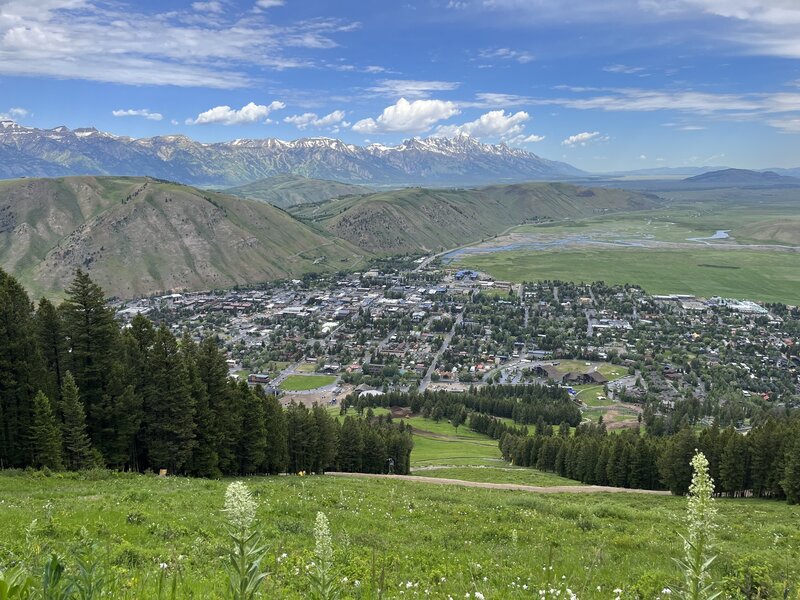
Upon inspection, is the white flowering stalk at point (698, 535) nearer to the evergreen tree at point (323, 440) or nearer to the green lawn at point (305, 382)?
the evergreen tree at point (323, 440)

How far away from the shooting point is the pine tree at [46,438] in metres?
33.1

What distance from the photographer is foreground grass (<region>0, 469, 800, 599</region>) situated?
10.5 meters

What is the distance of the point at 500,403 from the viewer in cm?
14638

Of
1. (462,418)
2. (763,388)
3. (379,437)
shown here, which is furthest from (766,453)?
(763,388)

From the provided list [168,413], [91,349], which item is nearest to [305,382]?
[168,413]

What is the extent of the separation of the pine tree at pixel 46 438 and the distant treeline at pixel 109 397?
7 centimetres

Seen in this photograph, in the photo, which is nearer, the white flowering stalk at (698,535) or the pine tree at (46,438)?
the white flowering stalk at (698,535)

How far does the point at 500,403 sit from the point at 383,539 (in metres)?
135

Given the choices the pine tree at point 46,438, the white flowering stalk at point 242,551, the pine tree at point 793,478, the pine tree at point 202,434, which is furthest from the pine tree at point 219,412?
the pine tree at point 793,478

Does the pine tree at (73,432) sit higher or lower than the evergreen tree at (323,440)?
higher

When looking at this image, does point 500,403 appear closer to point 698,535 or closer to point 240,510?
point 698,535

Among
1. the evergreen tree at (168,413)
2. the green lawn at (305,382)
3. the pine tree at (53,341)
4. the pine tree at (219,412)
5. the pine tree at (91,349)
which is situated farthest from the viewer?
the green lawn at (305,382)

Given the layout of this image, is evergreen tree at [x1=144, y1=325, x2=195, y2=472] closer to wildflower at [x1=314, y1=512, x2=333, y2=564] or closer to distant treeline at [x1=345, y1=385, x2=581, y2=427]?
wildflower at [x1=314, y1=512, x2=333, y2=564]

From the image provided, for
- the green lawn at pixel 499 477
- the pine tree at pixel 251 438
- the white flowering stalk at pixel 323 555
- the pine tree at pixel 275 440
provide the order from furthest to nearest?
1. the green lawn at pixel 499 477
2. the pine tree at pixel 275 440
3. the pine tree at pixel 251 438
4. the white flowering stalk at pixel 323 555
